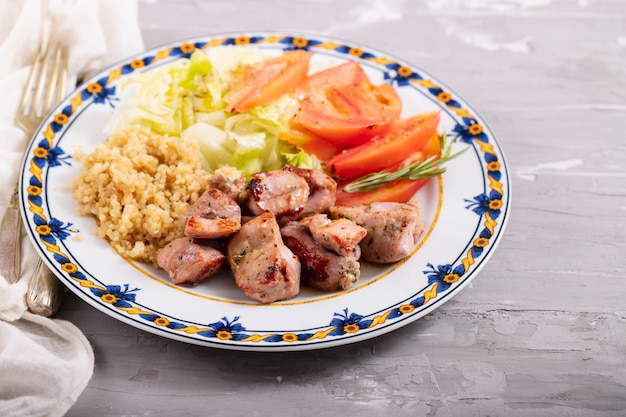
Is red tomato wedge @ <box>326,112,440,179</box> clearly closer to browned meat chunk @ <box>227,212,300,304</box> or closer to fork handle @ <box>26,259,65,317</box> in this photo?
browned meat chunk @ <box>227,212,300,304</box>

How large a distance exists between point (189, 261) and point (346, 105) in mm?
1546

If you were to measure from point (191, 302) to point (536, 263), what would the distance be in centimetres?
193

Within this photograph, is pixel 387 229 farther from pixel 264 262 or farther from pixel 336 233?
pixel 264 262

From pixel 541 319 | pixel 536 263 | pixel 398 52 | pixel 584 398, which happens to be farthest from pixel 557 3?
pixel 584 398

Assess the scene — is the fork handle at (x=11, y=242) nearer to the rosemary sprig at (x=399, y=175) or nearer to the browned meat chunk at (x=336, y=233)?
the browned meat chunk at (x=336, y=233)

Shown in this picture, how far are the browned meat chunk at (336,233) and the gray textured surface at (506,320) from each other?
479mm

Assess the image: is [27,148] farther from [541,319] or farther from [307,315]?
[541,319]

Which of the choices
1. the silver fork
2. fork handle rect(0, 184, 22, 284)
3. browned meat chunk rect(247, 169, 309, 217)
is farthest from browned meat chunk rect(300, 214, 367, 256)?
fork handle rect(0, 184, 22, 284)

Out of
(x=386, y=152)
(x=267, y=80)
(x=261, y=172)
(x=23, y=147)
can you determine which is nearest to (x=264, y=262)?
(x=261, y=172)

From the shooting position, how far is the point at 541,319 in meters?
3.59

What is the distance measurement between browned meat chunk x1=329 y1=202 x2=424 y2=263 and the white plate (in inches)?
2.8

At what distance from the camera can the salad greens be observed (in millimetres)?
A: 4285

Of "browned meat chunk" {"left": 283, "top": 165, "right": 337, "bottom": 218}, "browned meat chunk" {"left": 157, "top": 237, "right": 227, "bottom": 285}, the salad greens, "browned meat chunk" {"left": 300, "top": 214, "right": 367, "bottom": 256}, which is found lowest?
"browned meat chunk" {"left": 157, "top": 237, "right": 227, "bottom": 285}

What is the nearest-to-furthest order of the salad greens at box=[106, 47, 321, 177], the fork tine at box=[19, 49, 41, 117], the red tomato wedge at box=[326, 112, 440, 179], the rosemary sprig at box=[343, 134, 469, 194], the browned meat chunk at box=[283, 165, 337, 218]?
1. the browned meat chunk at box=[283, 165, 337, 218]
2. the rosemary sprig at box=[343, 134, 469, 194]
3. the red tomato wedge at box=[326, 112, 440, 179]
4. the salad greens at box=[106, 47, 321, 177]
5. the fork tine at box=[19, 49, 41, 117]
